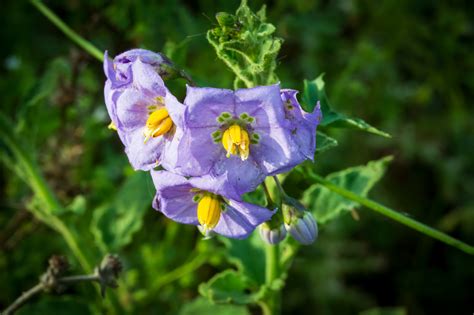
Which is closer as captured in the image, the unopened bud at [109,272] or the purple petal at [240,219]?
the purple petal at [240,219]

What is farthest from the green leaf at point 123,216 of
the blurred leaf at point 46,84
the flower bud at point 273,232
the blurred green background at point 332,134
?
the flower bud at point 273,232

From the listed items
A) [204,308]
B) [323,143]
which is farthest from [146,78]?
[204,308]

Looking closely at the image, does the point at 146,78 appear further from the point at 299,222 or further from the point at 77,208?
the point at 77,208

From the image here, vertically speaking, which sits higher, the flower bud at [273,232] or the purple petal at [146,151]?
the purple petal at [146,151]

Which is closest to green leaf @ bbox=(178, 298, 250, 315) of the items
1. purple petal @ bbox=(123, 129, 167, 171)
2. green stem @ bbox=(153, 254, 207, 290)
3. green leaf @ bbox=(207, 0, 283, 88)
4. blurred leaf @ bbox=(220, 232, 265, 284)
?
green stem @ bbox=(153, 254, 207, 290)

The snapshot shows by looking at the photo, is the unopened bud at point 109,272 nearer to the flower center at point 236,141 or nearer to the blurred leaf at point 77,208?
the blurred leaf at point 77,208

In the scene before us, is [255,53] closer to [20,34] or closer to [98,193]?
[98,193]

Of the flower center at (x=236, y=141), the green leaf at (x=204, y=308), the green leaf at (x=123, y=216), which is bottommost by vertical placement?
the green leaf at (x=204, y=308)

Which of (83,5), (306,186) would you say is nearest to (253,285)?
(306,186)

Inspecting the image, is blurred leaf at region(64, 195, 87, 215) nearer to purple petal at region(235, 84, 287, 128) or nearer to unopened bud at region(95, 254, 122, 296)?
unopened bud at region(95, 254, 122, 296)
